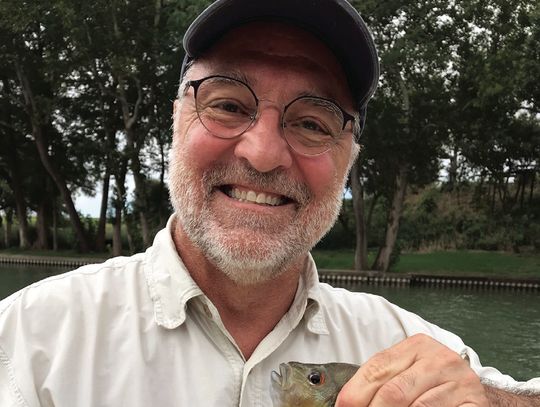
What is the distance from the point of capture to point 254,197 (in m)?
1.87

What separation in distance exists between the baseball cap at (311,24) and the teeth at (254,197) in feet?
1.59

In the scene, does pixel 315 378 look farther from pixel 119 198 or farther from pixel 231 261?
pixel 119 198

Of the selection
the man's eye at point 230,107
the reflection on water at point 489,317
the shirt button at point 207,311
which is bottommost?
the reflection on water at point 489,317

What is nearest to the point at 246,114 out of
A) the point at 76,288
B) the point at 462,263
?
the point at 76,288

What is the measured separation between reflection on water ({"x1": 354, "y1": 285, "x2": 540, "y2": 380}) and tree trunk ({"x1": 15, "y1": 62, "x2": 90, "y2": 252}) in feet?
53.4

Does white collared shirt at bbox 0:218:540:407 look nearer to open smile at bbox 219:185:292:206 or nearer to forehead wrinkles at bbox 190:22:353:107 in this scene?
open smile at bbox 219:185:292:206

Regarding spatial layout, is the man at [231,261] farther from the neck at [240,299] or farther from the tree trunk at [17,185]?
the tree trunk at [17,185]

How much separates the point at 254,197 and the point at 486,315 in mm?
17562

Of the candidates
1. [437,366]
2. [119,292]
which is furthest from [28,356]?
[437,366]

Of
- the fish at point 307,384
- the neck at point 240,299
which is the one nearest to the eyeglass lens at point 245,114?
the neck at point 240,299

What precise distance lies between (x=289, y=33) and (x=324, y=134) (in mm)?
336

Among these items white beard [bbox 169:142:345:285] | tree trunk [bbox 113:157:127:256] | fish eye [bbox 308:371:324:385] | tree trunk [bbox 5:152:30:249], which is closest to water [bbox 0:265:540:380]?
tree trunk [bbox 113:157:127:256]

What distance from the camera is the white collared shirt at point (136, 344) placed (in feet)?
5.41

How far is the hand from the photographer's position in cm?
141
